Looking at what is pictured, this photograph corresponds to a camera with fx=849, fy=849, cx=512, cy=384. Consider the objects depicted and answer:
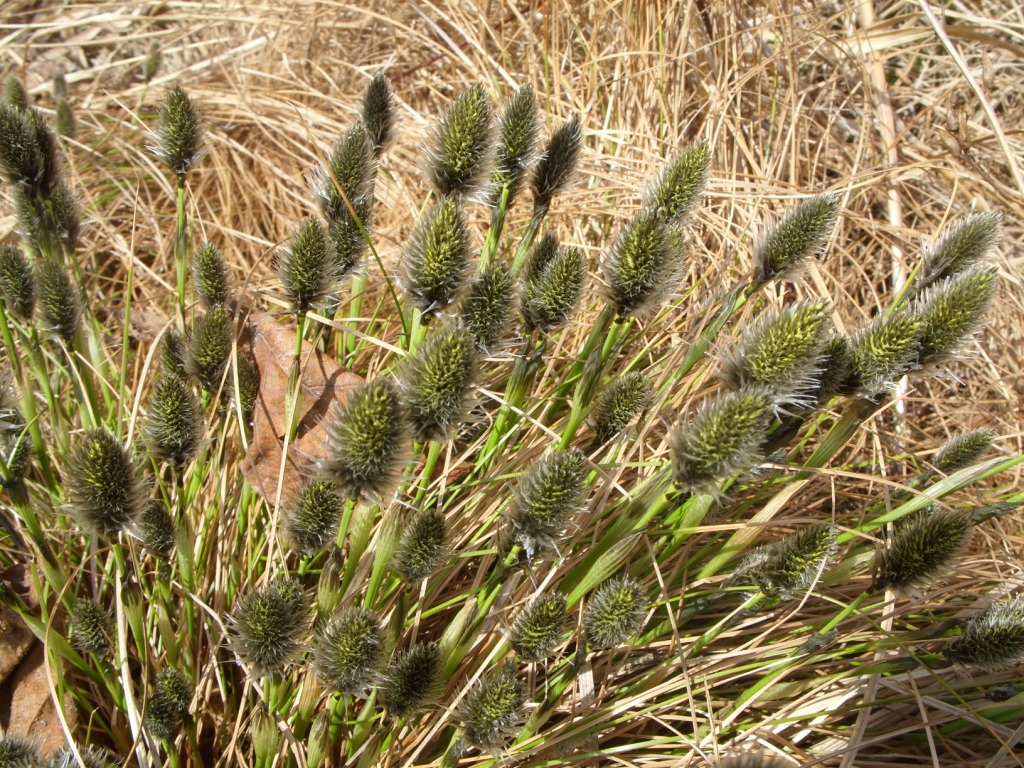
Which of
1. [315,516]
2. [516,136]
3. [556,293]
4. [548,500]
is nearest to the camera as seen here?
[548,500]

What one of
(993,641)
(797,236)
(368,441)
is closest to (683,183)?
(797,236)

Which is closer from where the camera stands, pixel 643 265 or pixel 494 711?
pixel 494 711

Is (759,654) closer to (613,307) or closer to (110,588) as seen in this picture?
(613,307)

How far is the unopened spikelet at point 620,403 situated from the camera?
1.69m

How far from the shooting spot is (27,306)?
5.74 ft

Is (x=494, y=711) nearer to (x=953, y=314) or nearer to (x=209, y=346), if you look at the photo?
(x=209, y=346)

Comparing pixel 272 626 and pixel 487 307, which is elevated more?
pixel 487 307

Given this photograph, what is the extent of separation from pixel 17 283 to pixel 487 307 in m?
0.98

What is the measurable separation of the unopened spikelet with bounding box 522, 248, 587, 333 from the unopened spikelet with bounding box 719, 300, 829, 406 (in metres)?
0.33

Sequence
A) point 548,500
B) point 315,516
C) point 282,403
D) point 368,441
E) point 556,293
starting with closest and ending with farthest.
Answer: point 368,441 → point 548,500 → point 315,516 → point 556,293 → point 282,403

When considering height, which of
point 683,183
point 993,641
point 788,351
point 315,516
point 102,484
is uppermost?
point 683,183

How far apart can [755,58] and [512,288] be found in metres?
2.28

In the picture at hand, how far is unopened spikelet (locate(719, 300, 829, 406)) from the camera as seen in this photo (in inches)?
51.5

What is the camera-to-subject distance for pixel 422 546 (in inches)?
54.0
